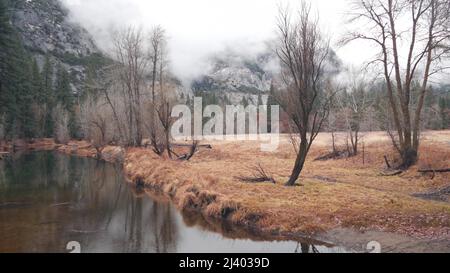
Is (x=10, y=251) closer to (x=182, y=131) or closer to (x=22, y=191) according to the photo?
(x=22, y=191)

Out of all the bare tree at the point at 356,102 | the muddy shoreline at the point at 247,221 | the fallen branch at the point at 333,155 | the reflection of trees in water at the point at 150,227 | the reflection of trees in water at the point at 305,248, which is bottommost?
the reflection of trees in water at the point at 150,227

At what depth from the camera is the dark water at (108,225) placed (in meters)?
13.2

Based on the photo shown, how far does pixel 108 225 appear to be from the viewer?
1650 cm

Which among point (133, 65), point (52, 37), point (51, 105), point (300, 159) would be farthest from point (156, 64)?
point (52, 37)

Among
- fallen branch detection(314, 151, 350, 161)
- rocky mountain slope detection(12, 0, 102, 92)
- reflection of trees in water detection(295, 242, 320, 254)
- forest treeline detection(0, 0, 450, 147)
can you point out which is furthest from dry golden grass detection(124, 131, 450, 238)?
rocky mountain slope detection(12, 0, 102, 92)

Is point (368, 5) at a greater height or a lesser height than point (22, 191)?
greater

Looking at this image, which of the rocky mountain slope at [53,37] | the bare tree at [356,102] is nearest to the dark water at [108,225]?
the bare tree at [356,102]

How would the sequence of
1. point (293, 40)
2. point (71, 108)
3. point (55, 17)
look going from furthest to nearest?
point (55, 17), point (71, 108), point (293, 40)

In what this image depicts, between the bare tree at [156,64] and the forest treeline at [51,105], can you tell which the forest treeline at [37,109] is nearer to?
the forest treeline at [51,105]

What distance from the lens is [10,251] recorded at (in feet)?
40.6

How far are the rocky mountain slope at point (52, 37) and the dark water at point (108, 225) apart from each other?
143346 millimetres

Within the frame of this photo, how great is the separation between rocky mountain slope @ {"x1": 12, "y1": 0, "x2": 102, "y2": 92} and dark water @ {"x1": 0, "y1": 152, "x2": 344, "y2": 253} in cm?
14335
